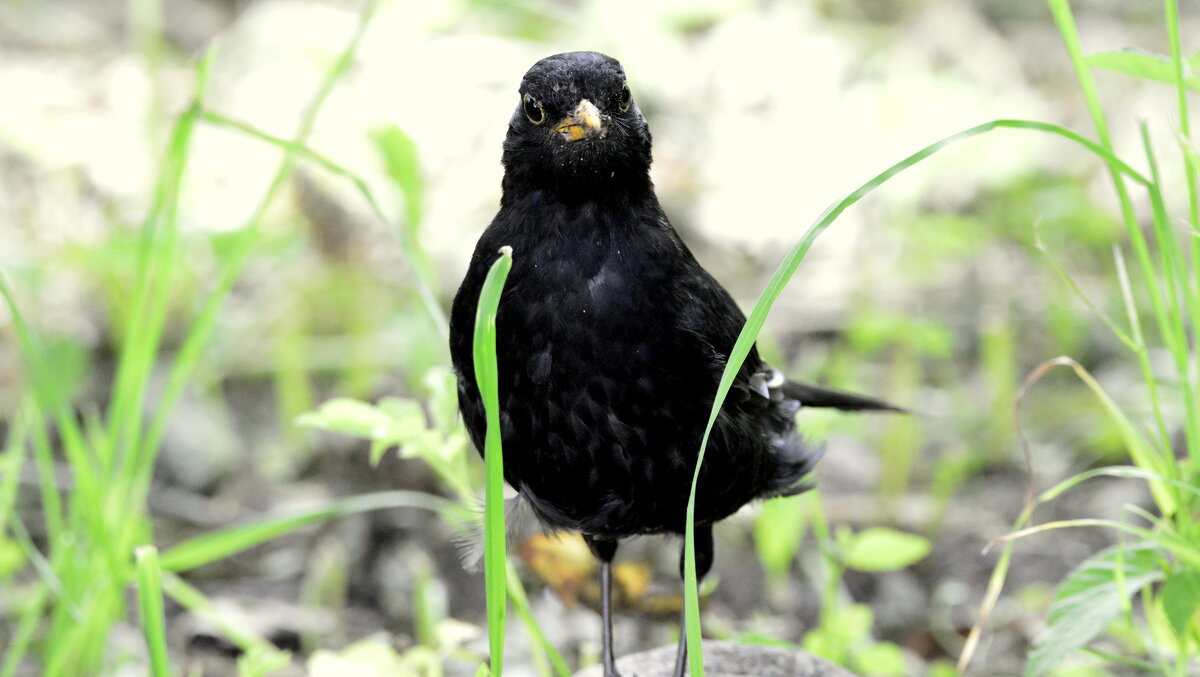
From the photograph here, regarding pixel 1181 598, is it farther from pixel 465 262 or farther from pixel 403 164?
pixel 465 262

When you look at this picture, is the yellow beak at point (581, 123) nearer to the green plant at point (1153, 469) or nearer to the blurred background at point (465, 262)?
the blurred background at point (465, 262)

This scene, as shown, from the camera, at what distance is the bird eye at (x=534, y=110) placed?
2520mm

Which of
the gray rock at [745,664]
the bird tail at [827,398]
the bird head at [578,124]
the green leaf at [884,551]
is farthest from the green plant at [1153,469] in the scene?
the bird head at [578,124]

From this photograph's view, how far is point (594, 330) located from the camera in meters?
2.40

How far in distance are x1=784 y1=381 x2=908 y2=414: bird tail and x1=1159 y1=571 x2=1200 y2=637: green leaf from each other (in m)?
1.08

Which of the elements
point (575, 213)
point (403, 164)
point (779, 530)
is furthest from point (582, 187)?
point (779, 530)

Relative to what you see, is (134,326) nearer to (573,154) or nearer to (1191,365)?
(573,154)

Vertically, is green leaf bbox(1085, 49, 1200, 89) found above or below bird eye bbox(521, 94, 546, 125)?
above

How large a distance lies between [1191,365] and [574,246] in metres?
1.41

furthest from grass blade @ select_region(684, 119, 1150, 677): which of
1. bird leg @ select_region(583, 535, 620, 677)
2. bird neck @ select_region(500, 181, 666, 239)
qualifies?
bird leg @ select_region(583, 535, 620, 677)

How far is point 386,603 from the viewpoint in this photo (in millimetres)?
4188

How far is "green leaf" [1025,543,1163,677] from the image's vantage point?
7.64ft

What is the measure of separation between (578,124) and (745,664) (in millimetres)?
1366

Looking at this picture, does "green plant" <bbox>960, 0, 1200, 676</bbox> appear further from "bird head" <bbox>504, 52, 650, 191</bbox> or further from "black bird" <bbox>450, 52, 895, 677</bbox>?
"bird head" <bbox>504, 52, 650, 191</bbox>
